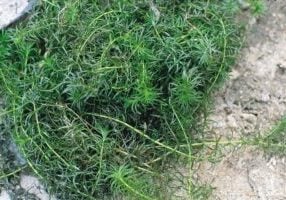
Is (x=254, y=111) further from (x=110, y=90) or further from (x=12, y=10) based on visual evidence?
(x=12, y=10)

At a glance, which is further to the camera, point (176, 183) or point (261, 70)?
point (261, 70)

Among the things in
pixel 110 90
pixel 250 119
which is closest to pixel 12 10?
pixel 110 90

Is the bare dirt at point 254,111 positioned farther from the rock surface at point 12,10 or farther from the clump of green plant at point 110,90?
the rock surface at point 12,10

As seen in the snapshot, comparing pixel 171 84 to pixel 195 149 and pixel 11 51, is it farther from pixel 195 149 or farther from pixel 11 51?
pixel 11 51

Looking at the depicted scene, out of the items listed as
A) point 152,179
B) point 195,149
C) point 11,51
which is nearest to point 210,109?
point 195,149

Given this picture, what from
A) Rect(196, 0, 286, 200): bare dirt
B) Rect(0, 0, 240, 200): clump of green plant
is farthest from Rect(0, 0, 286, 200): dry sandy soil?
Rect(0, 0, 240, 200): clump of green plant

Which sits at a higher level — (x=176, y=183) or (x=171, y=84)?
(x=171, y=84)

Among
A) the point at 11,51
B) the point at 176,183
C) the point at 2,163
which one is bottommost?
the point at 176,183
